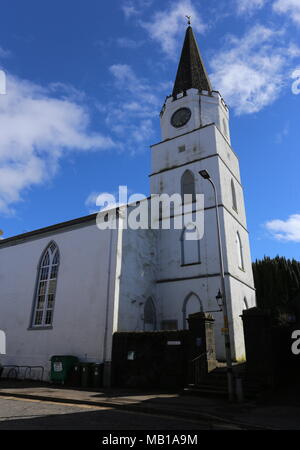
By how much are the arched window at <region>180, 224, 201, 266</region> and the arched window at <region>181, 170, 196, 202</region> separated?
235 centimetres

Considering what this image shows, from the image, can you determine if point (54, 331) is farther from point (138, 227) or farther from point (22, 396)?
point (138, 227)

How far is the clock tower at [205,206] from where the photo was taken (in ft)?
59.0

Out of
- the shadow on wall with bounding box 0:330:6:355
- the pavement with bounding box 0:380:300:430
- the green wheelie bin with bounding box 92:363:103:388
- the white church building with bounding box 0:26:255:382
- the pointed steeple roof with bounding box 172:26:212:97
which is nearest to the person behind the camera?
the pavement with bounding box 0:380:300:430

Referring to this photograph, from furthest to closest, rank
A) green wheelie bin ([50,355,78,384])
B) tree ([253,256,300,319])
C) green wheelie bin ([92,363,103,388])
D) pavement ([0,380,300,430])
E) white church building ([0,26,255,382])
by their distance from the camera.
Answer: tree ([253,256,300,319]), white church building ([0,26,255,382]), green wheelie bin ([50,355,78,384]), green wheelie bin ([92,363,103,388]), pavement ([0,380,300,430])

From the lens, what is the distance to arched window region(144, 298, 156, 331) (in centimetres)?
1802

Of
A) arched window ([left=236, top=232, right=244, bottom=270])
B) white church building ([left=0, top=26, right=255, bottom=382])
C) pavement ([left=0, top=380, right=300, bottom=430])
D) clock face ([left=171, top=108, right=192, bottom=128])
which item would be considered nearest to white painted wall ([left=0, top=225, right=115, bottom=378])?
white church building ([left=0, top=26, right=255, bottom=382])

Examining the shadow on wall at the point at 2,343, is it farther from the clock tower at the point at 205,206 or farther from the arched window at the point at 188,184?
the arched window at the point at 188,184

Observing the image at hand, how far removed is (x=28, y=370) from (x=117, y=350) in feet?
19.7

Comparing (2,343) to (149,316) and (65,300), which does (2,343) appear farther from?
(149,316)

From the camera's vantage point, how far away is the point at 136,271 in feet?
58.9

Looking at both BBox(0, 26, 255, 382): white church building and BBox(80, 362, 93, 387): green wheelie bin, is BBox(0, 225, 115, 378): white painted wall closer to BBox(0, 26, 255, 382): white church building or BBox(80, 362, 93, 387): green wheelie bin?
BBox(0, 26, 255, 382): white church building

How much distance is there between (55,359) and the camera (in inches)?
599

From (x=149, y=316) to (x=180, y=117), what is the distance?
15.0 m
